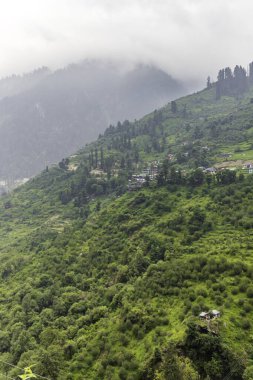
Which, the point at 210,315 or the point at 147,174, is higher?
the point at 147,174

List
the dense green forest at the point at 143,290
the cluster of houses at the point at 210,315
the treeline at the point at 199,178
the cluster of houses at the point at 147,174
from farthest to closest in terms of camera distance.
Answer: the cluster of houses at the point at 147,174
the treeline at the point at 199,178
the cluster of houses at the point at 210,315
the dense green forest at the point at 143,290

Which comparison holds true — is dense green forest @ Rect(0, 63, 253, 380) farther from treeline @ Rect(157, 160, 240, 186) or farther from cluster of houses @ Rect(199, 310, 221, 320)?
cluster of houses @ Rect(199, 310, 221, 320)

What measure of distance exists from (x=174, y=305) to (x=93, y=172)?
13457cm

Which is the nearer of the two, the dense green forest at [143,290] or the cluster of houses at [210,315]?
the dense green forest at [143,290]

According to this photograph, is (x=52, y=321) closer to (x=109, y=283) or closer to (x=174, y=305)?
(x=109, y=283)

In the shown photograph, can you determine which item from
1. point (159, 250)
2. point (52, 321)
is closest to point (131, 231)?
point (159, 250)

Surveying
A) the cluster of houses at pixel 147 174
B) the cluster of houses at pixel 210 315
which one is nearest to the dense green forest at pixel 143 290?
the cluster of houses at pixel 210 315

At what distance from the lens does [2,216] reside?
16762cm

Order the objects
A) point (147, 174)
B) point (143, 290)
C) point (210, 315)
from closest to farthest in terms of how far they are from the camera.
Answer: point (210, 315), point (143, 290), point (147, 174)

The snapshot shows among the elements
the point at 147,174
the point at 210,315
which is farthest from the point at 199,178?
the point at 210,315

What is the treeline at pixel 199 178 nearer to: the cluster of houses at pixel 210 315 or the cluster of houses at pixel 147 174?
the cluster of houses at pixel 147 174

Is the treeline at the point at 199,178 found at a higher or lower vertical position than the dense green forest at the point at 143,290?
higher

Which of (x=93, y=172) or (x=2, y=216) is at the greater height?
(x=93, y=172)

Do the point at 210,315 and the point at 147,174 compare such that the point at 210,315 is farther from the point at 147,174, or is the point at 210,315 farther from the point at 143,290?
the point at 147,174
